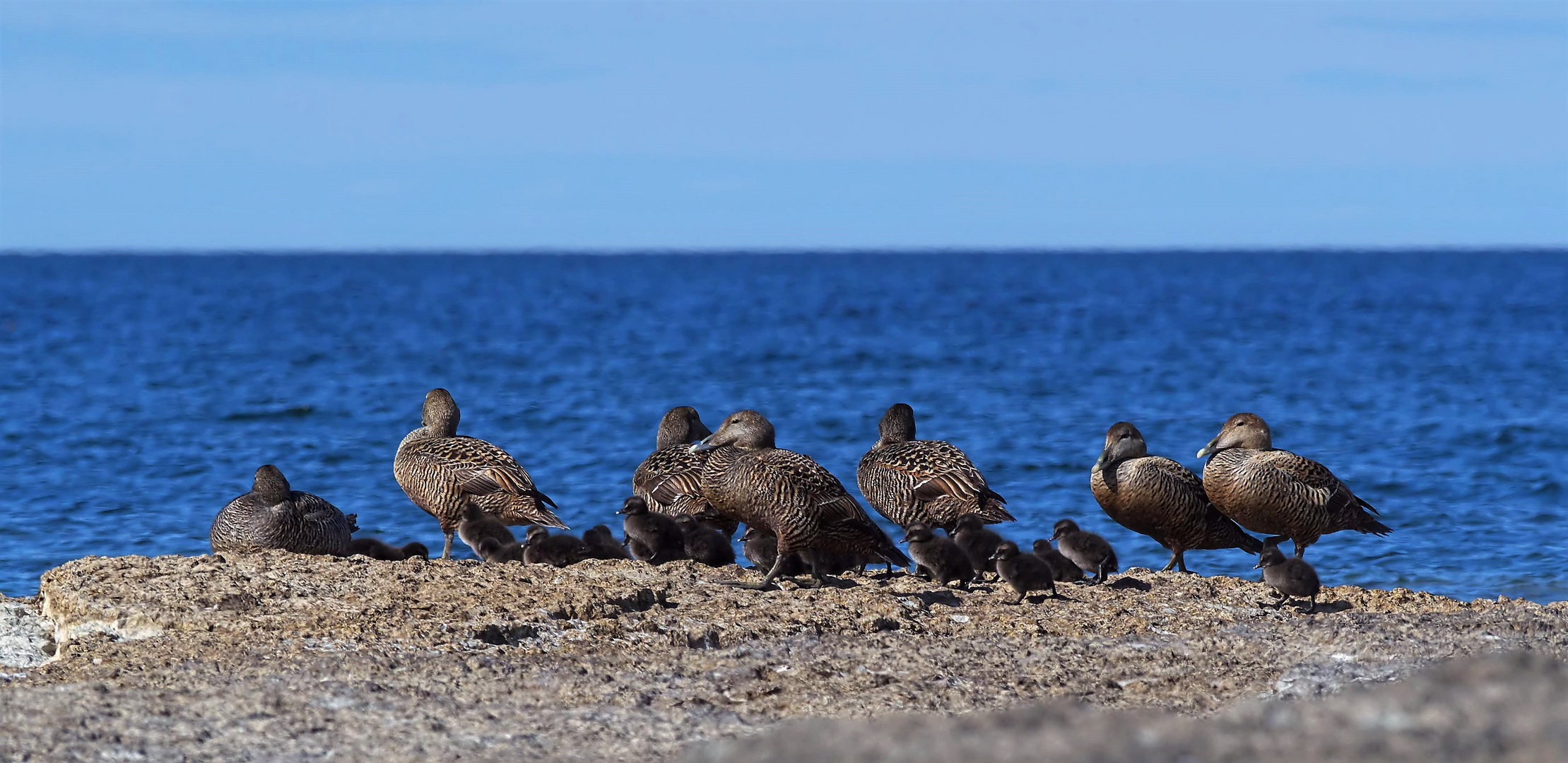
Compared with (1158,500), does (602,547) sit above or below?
below

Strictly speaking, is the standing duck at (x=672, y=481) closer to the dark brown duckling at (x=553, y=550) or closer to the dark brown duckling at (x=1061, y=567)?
the dark brown duckling at (x=553, y=550)

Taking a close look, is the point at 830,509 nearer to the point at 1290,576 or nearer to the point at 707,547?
the point at 707,547

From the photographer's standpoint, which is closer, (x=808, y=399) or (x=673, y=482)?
(x=673, y=482)

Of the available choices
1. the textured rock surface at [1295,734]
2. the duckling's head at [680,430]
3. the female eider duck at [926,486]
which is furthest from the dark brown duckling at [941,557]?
the textured rock surface at [1295,734]

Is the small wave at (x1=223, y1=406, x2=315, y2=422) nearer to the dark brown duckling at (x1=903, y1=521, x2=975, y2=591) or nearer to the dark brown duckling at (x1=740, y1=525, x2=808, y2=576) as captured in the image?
the dark brown duckling at (x1=740, y1=525, x2=808, y2=576)

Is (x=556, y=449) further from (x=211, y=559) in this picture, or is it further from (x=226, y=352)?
(x=226, y=352)

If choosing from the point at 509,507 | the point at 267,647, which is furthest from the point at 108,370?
the point at 267,647

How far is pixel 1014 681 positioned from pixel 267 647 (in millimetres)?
3012

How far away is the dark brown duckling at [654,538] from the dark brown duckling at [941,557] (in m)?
1.50

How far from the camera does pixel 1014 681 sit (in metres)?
6.28

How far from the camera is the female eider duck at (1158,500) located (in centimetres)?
951

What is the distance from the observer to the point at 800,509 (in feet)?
27.1

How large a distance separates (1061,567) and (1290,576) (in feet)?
4.44

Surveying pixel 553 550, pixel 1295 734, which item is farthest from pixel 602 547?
pixel 1295 734
